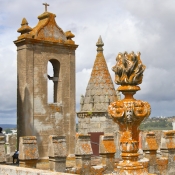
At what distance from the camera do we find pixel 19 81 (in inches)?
702

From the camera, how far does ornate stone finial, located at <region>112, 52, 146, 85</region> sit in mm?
9461

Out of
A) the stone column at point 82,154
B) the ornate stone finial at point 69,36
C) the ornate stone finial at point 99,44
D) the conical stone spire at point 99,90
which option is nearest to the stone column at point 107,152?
the stone column at point 82,154

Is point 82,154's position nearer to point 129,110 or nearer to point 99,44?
point 129,110

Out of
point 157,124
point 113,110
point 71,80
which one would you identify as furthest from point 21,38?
point 157,124

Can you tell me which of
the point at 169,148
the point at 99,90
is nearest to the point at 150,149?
the point at 169,148

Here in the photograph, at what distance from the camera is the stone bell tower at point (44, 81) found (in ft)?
57.4

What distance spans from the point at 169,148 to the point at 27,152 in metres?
6.13

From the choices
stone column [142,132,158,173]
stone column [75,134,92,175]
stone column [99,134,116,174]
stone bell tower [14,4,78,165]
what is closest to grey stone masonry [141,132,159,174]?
stone column [142,132,158,173]

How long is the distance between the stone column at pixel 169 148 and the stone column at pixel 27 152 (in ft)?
18.4

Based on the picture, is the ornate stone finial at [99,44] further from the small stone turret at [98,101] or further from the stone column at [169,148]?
the stone column at [169,148]

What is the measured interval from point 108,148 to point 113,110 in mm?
7026

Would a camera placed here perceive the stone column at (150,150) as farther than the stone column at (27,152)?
Yes

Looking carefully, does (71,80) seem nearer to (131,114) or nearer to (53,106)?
(53,106)

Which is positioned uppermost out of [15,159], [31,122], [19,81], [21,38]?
[21,38]
